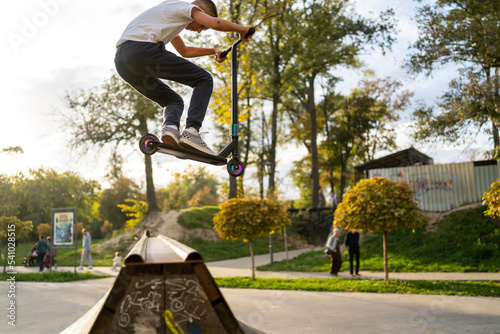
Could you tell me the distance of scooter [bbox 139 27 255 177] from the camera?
360cm

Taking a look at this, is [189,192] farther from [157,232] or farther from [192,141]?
[192,141]

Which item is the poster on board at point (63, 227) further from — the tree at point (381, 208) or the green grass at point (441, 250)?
the tree at point (381, 208)

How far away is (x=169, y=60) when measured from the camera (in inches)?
139

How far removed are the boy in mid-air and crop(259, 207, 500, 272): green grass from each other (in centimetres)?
1451

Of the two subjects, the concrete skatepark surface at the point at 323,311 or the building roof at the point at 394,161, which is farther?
the building roof at the point at 394,161

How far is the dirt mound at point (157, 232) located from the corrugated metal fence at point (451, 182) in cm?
1370

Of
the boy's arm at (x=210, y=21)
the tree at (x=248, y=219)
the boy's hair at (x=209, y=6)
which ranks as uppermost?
the boy's hair at (x=209, y=6)

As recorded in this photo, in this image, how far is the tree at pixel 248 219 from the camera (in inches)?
611

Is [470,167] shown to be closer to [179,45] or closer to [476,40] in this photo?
[476,40]

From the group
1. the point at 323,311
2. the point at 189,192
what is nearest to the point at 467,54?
the point at 323,311

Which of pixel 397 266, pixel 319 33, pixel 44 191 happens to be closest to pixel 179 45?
pixel 397 266

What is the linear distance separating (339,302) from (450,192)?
1371 cm

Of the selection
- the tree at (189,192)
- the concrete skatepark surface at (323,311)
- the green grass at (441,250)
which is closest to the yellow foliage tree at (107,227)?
the tree at (189,192)

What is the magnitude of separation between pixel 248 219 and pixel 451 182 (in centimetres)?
1151
